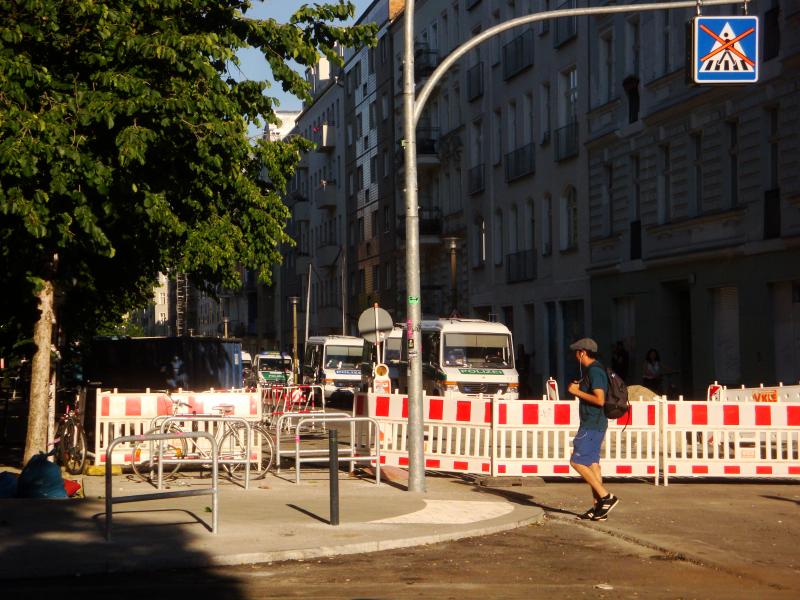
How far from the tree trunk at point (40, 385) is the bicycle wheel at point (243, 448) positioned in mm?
2488

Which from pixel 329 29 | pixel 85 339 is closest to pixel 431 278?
pixel 85 339

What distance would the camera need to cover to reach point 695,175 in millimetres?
32625

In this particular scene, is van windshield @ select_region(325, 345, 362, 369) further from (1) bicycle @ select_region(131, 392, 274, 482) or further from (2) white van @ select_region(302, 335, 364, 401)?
(1) bicycle @ select_region(131, 392, 274, 482)

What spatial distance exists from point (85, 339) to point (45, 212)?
14.3m

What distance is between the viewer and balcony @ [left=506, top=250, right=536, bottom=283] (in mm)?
44969

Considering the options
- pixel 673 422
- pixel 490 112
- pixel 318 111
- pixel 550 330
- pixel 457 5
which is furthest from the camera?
pixel 318 111

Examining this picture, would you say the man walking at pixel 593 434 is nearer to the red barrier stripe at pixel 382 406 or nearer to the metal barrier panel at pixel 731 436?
the metal barrier panel at pixel 731 436

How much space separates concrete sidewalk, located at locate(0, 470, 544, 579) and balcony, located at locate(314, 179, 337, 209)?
65.8m

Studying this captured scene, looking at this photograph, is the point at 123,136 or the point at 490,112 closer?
the point at 123,136

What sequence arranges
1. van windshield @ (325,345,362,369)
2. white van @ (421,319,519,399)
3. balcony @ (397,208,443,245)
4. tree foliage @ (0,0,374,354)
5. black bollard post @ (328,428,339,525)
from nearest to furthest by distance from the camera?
black bollard post @ (328,428,339,525)
tree foliage @ (0,0,374,354)
white van @ (421,319,519,399)
van windshield @ (325,345,362,369)
balcony @ (397,208,443,245)

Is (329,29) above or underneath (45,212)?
above

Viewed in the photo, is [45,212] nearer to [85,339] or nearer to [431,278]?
[85,339]

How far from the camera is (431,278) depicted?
5875 centimetres

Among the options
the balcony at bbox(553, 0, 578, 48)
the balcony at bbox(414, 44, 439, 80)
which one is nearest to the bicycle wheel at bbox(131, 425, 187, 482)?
the balcony at bbox(553, 0, 578, 48)
